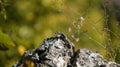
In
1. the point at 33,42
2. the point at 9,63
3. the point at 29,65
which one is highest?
the point at 33,42

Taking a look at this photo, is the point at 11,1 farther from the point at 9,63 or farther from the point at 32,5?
the point at 9,63

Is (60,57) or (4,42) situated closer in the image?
(60,57)

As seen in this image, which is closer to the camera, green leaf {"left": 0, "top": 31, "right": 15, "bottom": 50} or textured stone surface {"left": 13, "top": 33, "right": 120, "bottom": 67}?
textured stone surface {"left": 13, "top": 33, "right": 120, "bottom": 67}

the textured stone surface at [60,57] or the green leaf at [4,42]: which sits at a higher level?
the green leaf at [4,42]

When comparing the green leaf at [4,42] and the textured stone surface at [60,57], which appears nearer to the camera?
the textured stone surface at [60,57]

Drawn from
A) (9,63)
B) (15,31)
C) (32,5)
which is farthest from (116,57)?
(32,5)

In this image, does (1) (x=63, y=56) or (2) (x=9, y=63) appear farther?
(2) (x=9, y=63)

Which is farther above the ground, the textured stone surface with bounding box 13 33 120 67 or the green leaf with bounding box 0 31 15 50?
the green leaf with bounding box 0 31 15 50

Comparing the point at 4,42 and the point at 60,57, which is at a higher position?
the point at 4,42
